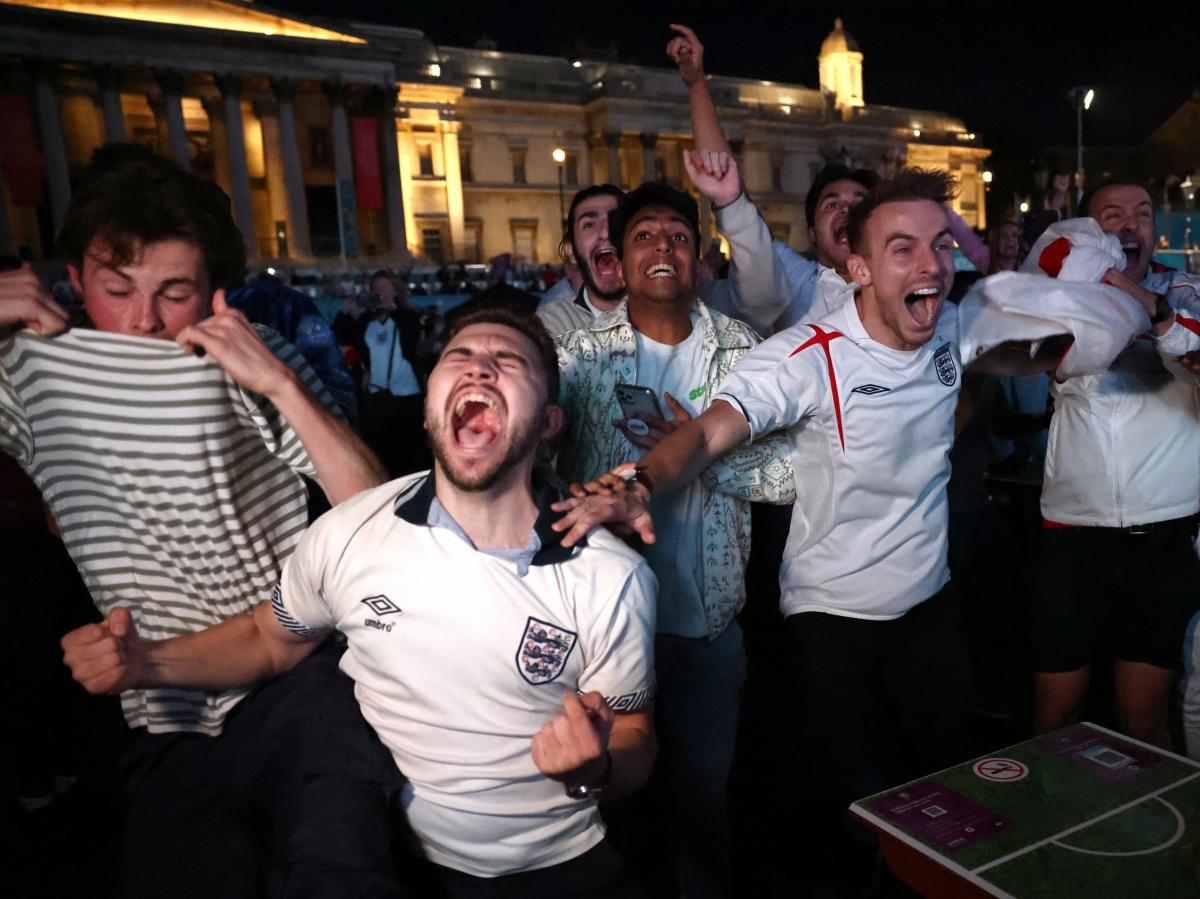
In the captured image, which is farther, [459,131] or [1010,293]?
[459,131]

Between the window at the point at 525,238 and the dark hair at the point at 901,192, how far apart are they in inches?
1930

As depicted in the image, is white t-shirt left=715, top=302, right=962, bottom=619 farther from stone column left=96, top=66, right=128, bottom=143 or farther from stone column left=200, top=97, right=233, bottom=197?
stone column left=200, top=97, right=233, bottom=197

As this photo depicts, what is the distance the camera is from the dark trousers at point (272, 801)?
1853mm

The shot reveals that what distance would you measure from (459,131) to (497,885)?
165 feet

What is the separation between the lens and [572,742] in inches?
64.3

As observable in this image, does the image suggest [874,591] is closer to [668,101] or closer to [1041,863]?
[1041,863]

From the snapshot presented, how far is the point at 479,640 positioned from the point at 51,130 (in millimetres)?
41310

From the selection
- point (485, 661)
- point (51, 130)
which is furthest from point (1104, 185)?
point (51, 130)

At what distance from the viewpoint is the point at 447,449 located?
2.00 m

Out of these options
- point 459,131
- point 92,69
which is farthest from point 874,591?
point 459,131

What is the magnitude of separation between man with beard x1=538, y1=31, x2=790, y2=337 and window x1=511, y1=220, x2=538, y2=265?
47.6 metres

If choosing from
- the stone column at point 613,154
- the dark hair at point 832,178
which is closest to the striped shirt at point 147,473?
the dark hair at point 832,178

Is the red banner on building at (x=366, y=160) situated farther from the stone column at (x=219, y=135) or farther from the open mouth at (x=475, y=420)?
the open mouth at (x=475, y=420)

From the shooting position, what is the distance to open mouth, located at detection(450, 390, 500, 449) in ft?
6.59
